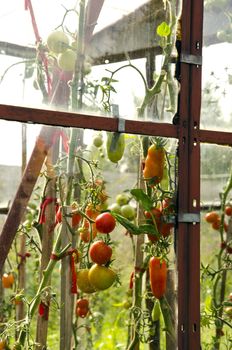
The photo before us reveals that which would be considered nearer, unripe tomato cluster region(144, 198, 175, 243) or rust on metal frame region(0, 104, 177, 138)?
rust on metal frame region(0, 104, 177, 138)

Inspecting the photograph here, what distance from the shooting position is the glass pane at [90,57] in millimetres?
1704

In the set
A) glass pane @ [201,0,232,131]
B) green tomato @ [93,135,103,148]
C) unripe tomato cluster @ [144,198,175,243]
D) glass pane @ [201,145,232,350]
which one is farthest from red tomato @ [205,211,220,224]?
unripe tomato cluster @ [144,198,175,243]

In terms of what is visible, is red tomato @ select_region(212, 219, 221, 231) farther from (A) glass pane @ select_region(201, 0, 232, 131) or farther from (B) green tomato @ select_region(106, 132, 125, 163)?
(B) green tomato @ select_region(106, 132, 125, 163)

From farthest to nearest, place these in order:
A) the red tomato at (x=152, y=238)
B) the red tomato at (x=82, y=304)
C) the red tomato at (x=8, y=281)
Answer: the red tomato at (x=8, y=281)
the red tomato at (x=82, y=304)
the red tomato at (x=152, y=238)

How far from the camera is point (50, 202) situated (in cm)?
181

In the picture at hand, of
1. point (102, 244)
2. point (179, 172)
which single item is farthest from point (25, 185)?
point (179, 172)

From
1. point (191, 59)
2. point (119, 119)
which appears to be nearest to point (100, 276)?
point (119, 119)

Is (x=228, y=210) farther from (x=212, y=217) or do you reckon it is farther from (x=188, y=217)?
(x=188, y=217)

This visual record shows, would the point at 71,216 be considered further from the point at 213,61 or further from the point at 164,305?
the point at 213,61

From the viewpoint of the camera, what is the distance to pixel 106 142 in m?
1.84

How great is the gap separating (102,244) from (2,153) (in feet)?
1.13

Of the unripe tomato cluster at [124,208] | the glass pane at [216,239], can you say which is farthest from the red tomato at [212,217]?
the unripe tomato cluster at [124,208]

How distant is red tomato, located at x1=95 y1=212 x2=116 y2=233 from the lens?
5.57ft

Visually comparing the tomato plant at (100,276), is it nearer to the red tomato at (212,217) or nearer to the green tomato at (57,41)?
the green tomato at (57,41)
